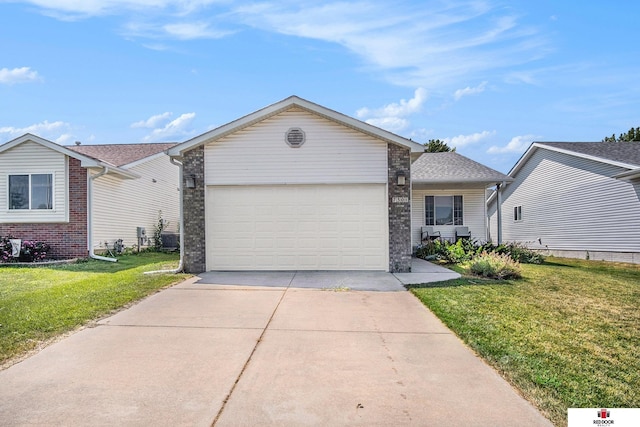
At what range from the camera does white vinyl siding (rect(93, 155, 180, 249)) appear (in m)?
14.6

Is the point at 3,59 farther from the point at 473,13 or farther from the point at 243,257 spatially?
the point at 473,13

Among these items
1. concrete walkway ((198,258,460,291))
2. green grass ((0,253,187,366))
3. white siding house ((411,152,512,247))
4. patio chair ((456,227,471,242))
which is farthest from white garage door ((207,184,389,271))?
patio chair ((456,227,471,242))

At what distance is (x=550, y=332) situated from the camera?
5082mm

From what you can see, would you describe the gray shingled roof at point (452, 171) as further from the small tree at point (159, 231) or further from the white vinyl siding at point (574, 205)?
the small tree at point (159, 231)

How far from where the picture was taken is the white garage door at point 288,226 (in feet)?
34.9

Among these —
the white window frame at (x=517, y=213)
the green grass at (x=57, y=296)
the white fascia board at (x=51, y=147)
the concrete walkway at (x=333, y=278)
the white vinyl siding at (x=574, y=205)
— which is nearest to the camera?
the green grass at (x=57, y=296)

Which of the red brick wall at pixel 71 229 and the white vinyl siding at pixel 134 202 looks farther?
the white vinyl siding at pixel 134 202

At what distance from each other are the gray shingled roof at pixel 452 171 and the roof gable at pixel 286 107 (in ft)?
19.1

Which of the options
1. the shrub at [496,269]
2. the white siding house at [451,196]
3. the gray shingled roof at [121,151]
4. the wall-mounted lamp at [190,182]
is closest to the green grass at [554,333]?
the shrub at [496,269]

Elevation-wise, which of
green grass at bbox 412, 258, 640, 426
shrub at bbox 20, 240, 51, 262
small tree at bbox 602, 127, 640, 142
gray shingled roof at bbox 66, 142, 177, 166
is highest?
small tree at bbox 602, 127, 640, 142

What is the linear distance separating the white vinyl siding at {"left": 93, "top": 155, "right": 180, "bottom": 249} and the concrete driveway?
9.90m

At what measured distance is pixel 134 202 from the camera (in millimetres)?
17312

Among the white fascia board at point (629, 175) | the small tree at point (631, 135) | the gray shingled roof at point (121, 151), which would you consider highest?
the small tree at point (631, 135)

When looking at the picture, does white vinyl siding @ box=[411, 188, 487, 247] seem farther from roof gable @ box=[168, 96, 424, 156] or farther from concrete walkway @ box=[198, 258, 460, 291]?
roof gable @ box=[168, 96, 424, 156]
